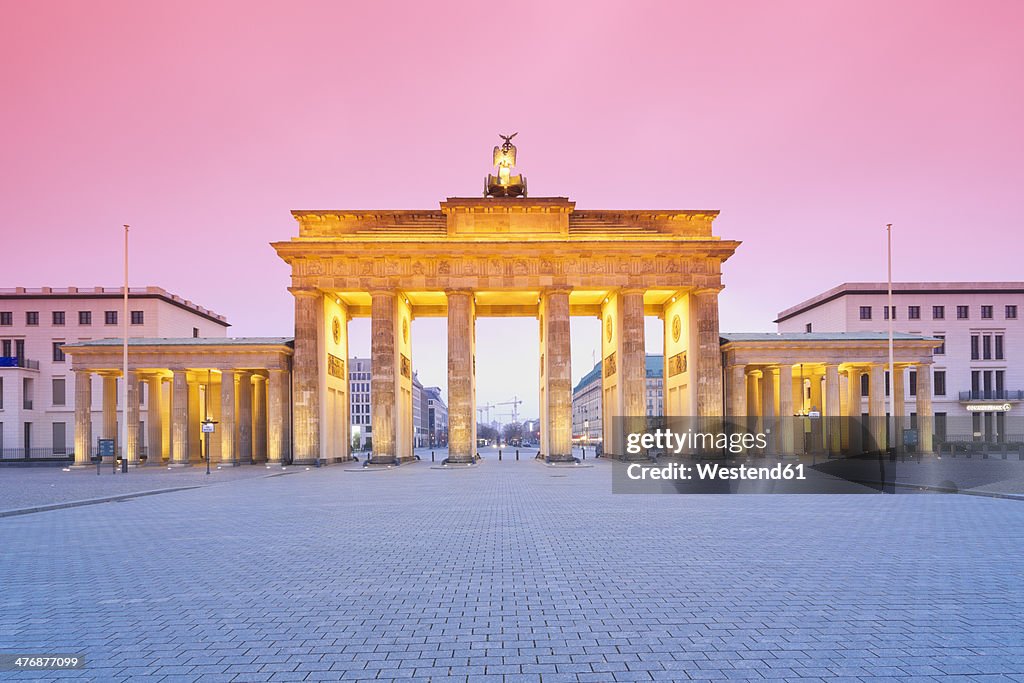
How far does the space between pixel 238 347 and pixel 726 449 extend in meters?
34.0

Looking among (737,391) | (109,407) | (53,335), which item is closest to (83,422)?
(109,407)

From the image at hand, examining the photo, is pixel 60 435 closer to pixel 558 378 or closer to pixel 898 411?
pixel 558 378

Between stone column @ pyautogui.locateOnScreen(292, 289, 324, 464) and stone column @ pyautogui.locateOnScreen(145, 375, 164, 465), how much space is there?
11531 mm

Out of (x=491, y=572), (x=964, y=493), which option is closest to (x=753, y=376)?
(x=964, y=493)

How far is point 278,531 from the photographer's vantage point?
15188 millimetres

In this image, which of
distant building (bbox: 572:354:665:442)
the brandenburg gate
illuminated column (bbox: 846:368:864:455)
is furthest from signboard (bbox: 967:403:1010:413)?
distant building (bbox: 572:354:665:442)

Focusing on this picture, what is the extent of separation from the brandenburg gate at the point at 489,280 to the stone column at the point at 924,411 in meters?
15.6

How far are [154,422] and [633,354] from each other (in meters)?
36.6

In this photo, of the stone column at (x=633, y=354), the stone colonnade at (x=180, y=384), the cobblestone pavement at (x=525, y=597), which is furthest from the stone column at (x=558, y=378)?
the cobblestone pavement at (x=525, y=597)

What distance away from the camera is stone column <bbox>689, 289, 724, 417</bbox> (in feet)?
164

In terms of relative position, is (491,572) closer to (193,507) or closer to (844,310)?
(193,507)

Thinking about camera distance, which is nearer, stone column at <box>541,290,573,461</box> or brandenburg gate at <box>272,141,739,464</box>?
stone column at <box>541,290,573,461</box>

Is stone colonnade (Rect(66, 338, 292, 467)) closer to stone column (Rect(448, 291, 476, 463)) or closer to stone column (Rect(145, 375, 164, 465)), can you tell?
stone column (Rect(145, 375, 164, 465))

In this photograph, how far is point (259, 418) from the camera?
58031mm
